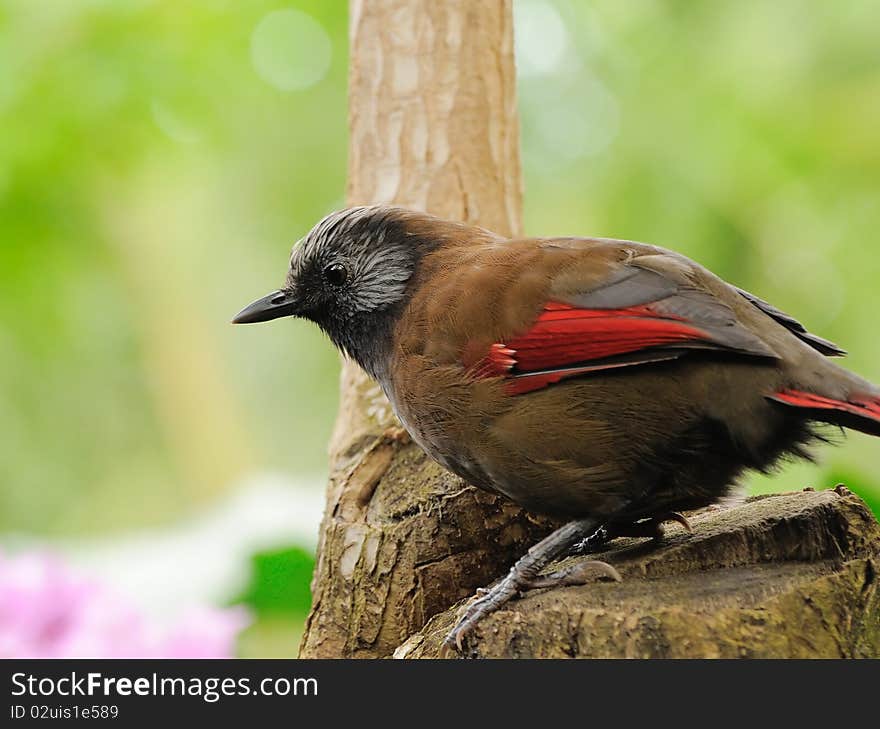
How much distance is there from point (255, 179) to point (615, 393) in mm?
7217

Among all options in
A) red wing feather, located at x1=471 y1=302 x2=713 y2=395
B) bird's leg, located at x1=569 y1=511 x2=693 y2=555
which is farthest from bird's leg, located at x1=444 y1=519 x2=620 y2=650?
red wing feather, located at x1=471 y1=302 x2=713 y2=395

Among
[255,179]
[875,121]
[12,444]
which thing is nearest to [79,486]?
[12,444]

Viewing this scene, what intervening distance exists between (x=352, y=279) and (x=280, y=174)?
20.3 feet

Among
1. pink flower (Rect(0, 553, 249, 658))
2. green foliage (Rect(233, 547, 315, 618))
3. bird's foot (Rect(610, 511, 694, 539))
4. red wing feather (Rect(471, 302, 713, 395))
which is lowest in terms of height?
green foliage (Rect(233, 547, 315, 618))

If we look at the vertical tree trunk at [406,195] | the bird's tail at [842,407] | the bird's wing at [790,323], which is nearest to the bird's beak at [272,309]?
the vertical tree trunk at [406,195]

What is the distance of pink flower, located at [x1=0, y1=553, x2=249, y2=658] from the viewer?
10.5ft

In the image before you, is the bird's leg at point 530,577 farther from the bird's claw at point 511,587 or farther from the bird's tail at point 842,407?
the bird's tail at point 842,407

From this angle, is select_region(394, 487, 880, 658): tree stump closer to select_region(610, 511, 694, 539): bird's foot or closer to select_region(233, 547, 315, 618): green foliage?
select_region(610, 511, 694, 539): bird's foot

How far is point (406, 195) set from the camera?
11.7ft

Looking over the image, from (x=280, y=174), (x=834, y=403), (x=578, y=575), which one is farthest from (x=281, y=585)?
(x=280, y=174)

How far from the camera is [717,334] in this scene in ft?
7.65

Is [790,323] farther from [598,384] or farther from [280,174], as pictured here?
[280,174]

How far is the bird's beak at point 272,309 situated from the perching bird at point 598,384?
0.40 metres

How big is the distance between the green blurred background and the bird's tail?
1805 mm
